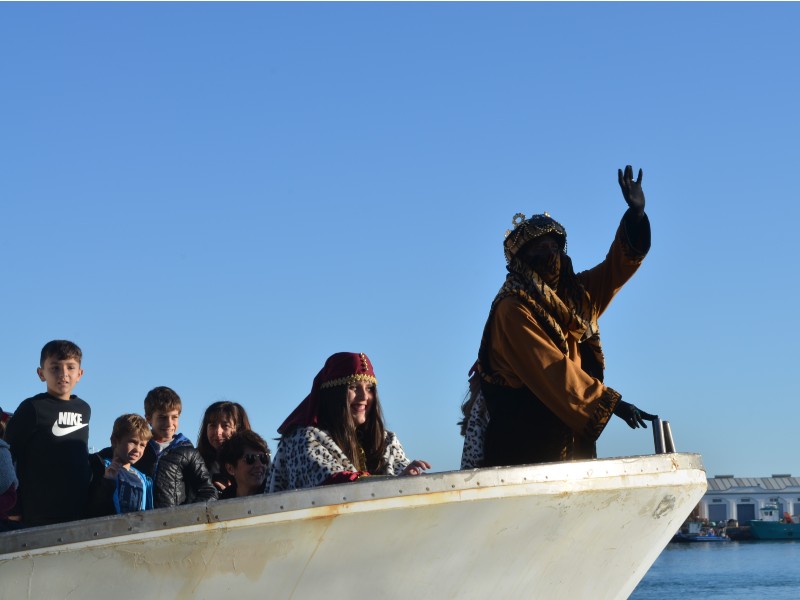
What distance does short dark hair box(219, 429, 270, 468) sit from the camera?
6.72 m

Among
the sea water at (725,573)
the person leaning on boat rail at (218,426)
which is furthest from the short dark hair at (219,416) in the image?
the sea water at (725,573)

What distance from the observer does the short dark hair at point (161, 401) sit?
7.22 meters

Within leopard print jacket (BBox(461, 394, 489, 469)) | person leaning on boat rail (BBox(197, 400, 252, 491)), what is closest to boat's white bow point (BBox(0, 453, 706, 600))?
leopard print jacket (BBox(461, 394, 489, 469))

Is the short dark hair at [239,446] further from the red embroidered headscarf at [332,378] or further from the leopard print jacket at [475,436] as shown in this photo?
the leopard print jacket at [475,436]

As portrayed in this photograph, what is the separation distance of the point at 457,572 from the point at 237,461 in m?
1.74

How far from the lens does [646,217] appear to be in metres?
6.32

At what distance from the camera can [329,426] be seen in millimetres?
5781

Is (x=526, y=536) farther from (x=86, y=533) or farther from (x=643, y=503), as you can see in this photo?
(x=86, y=533)

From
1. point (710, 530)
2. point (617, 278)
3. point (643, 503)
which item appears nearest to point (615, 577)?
point (643, 503)

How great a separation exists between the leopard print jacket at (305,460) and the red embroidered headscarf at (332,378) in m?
Answer: 0.05

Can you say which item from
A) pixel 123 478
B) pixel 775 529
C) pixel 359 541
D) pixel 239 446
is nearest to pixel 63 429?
pixel 123 478

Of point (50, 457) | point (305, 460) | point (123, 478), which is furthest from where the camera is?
point (123, 478)

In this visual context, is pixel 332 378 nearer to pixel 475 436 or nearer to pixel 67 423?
pixel 475 436

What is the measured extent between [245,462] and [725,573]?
61955 millimetres
